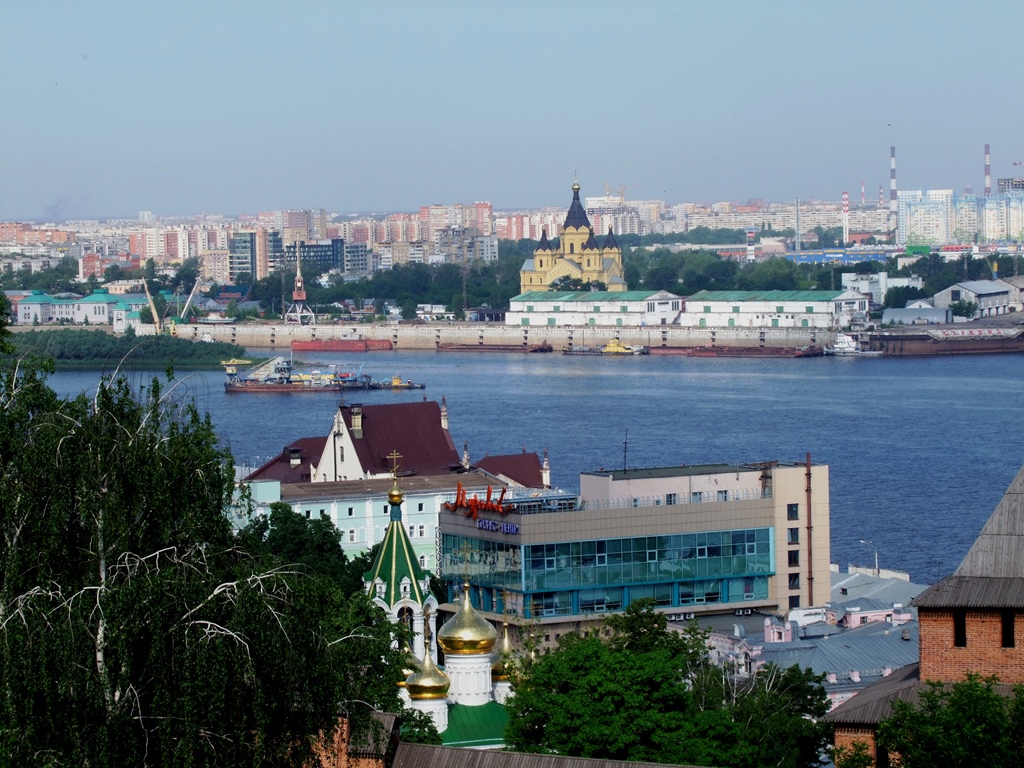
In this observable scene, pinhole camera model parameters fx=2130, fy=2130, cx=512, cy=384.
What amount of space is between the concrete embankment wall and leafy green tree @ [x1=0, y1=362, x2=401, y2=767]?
156 feet

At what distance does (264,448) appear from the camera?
27281mm

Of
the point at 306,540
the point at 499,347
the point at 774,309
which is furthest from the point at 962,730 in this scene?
the point at 499,347

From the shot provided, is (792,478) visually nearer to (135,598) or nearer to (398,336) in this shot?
(135,598)

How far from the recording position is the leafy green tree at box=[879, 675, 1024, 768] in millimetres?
5949

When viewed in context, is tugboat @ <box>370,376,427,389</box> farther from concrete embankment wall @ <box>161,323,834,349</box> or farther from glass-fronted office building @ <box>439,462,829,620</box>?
glass-fronted office building @ <box>439,462,829,620</box>

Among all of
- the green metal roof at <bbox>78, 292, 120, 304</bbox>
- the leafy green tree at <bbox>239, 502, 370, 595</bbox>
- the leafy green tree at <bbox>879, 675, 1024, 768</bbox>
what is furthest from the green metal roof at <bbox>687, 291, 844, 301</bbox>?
the leafy green tree at <bbox>879, 675, 1024, 768</bbox>

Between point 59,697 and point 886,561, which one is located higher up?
point 59,697

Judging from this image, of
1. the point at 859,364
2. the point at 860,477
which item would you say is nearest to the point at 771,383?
the point at 859,364

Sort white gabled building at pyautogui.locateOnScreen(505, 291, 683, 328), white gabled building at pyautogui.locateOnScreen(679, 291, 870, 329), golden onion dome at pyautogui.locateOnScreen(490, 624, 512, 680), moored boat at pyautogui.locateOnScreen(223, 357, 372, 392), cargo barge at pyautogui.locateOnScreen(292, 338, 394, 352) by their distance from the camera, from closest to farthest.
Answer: golden onion dome at pyautogui.locateOnScreen(490, 624, 512, 680)
moored boat at pyautogui.locateOnScreen(223, 357, 372, 392)
white gabled building at pyautogui.locateOnScreen(679, 291, 870, 329)
cargo barge at pyautogui.locateOnScreen(292, 338, 394, 352)
white gabled building at pyautogui.locateOnScreen(505, 291, 683, 328)

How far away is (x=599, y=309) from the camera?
5853 cm

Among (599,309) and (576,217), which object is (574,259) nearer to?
(576,217)

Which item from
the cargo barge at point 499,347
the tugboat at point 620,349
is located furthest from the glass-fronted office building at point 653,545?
the cargo barge at point 499,347

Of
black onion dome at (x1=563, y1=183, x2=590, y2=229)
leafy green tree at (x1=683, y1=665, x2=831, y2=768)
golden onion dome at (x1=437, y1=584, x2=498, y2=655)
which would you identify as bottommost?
leafy green tree at (x1=683, y1=665, x2=831, y2=768)

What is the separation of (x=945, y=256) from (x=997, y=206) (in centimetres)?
3097
